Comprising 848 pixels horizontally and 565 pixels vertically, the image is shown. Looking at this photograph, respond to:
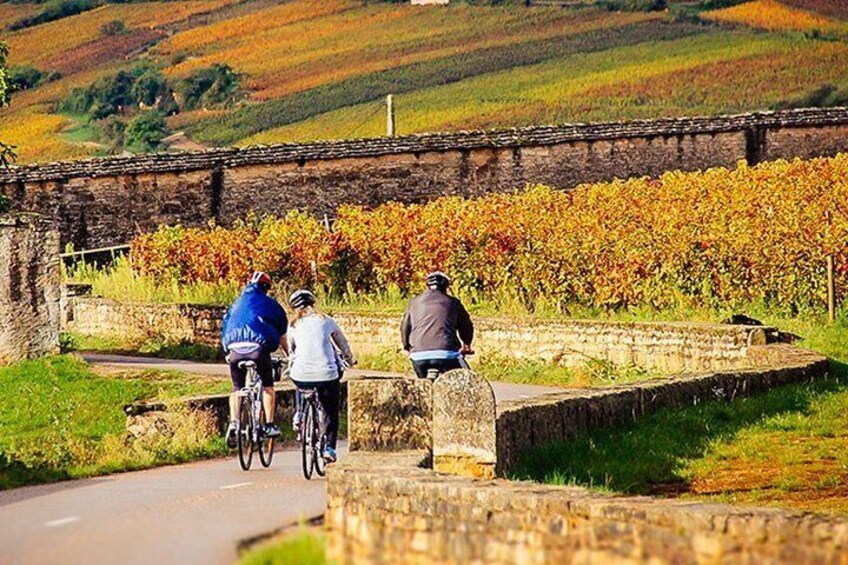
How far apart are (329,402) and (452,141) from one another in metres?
39.1

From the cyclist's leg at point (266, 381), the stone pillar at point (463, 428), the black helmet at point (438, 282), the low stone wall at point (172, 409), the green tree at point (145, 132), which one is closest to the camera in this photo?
the stone pillar at point (463, 428)

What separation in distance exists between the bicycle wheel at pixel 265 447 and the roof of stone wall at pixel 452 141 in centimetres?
3638

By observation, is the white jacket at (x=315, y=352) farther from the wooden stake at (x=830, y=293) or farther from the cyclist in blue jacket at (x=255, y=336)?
the wooden stake at (x=830, y=293)

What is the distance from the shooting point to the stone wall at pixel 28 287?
112 ft

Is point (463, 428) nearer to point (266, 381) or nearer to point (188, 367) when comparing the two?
point (266, 381)

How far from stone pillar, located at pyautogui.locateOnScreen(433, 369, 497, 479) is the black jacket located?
4.41 m

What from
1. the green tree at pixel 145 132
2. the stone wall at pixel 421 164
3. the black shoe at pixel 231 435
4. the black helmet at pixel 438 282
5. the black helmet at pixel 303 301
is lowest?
the black shoe at pixel 231 435

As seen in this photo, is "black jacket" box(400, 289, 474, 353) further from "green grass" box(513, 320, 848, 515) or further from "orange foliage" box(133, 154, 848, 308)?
"orange foliage" box(133, 154, 848, 308)

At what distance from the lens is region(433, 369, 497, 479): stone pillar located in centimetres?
1769

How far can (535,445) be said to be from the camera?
858 inches

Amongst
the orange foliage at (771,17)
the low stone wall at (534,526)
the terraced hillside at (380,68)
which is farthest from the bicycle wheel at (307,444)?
the orange foliage at (771,17)

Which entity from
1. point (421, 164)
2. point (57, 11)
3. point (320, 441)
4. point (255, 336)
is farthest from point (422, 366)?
point (57, 11)

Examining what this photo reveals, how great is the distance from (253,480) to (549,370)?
42.2 ft

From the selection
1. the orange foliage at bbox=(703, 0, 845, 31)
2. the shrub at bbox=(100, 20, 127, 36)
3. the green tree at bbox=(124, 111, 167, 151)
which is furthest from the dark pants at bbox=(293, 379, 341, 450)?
the shrub at bbox=(100, 20, 127, 36)
